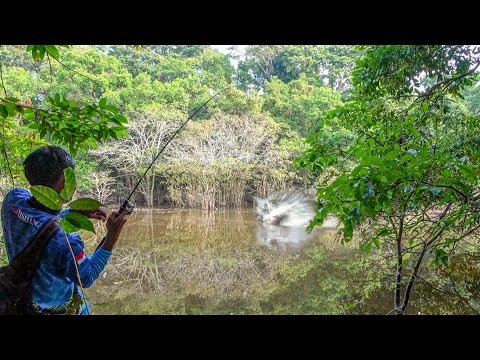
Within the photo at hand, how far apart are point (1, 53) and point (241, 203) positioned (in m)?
9.50

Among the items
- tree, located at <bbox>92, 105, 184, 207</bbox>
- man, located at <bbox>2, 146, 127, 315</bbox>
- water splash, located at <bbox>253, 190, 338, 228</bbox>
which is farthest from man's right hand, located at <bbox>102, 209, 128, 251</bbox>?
tree, located at <bbox>92, 105, 184, 207</bbox>

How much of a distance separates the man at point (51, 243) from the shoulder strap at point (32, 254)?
11 millimetres

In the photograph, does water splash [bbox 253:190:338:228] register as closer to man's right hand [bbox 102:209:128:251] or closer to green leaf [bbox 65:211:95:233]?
man's right hand [bbox 102:209:128:251]

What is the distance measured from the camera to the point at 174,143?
39.5ft

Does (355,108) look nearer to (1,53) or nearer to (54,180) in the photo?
(54,180)

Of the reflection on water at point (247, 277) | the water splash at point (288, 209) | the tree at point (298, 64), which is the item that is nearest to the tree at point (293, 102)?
the tree at point (298, 64)

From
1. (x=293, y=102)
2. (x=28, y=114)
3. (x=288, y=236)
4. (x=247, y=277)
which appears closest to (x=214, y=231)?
(x=288, y=236)

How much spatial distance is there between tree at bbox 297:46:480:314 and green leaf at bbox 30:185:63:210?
702mm

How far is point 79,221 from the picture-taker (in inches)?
24.1

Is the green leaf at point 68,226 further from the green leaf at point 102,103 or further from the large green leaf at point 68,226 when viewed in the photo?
the green leaf at point 102,103

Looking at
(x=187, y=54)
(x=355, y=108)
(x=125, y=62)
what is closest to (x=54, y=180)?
(x=355, y=108)

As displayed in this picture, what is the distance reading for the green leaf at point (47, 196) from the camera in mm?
609

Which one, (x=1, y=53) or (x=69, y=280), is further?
(x=1, y=53)

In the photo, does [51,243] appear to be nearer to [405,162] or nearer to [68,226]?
[68,226]
